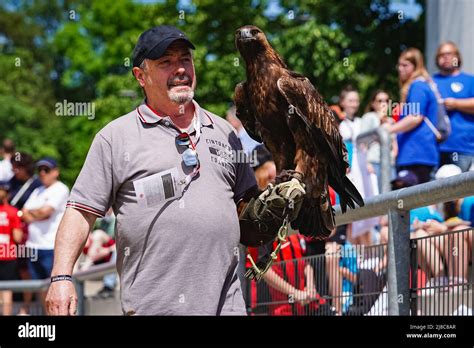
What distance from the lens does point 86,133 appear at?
48250mm

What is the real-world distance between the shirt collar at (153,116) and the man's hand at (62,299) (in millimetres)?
753

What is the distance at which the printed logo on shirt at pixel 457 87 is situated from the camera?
366 inches

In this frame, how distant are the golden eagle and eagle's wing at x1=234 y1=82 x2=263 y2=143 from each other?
56 mm

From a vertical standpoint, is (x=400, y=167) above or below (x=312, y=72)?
below

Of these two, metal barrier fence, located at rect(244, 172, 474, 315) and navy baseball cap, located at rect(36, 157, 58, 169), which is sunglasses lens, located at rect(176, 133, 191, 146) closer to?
metal barrier fence, located at rect(244, 172, 474, 315)

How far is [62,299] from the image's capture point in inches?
177

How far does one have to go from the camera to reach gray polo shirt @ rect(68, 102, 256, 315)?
14.8 ft

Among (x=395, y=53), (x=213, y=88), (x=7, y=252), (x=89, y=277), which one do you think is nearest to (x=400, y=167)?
(x=89, y=277)

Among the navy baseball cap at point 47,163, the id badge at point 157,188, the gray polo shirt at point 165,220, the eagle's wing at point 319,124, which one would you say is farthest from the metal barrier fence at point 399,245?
the navy baseball cap at point 47,163

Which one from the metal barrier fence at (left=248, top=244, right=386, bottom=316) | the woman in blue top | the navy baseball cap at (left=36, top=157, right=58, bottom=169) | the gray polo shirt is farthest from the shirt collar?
the navy baseball cap at (left=36, top=157, right=58, bottom=169)

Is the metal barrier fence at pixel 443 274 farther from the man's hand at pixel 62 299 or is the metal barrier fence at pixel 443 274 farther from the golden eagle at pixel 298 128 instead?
the man's hand at pixel 62 299
